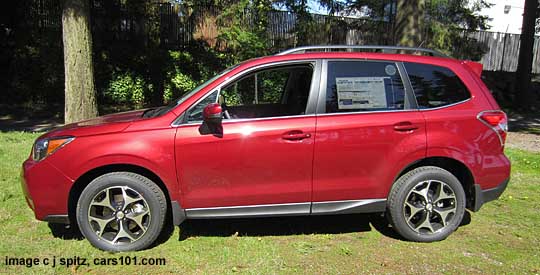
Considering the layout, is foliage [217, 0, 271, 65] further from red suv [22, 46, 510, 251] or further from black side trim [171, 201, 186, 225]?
black side trim [171, 201, 186, 225]

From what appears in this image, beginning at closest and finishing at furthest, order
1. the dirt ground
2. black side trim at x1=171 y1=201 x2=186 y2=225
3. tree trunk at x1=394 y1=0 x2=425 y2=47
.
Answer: black side trim at x1=171 y1=201 x2=186 y2=225, the dirt ground, tree trunk at x1=394 y1=0 x2=425 y2=47

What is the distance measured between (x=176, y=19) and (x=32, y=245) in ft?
42.6

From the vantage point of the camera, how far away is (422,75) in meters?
4.21

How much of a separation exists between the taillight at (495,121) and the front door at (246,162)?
1660 millimetres

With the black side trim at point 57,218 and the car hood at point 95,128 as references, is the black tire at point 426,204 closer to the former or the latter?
the car hood at point 95,128

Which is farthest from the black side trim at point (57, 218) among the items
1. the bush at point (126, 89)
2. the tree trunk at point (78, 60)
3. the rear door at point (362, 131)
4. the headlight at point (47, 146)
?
the bush at point (126, 89)

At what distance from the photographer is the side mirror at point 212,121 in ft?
11.9

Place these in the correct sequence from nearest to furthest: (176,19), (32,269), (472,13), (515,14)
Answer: (32,269), (176,19), (472,13), (515,14)

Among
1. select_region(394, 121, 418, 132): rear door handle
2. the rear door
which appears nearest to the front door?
the rear door

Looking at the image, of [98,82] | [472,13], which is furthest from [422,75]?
[472,13]

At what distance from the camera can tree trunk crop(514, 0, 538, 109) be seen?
14.9 metres

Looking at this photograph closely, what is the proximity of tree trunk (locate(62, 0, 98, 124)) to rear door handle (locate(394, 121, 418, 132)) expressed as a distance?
6408 millimetres

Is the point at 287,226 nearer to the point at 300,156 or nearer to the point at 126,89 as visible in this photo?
the point at 300,156

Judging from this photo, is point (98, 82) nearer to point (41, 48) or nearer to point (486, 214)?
point (41, 48)
